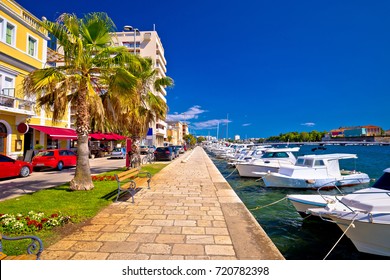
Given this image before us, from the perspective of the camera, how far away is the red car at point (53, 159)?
670 inches

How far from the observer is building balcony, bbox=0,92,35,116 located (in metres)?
16.6

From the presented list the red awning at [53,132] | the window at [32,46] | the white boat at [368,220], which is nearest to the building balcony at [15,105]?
the red awning at [53,132]

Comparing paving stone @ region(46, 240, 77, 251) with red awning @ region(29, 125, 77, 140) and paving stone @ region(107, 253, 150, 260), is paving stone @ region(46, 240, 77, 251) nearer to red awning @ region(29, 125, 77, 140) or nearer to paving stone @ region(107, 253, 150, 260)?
paving stone @ region(107, 253, 150, 260)

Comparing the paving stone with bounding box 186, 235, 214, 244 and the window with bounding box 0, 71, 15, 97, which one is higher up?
the window with bounding box 0, 71, 15, 97

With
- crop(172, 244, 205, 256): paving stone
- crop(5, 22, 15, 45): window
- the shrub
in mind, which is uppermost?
crop(5, 22, 15, 45): window

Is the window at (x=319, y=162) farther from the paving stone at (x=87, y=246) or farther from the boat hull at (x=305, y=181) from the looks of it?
the paving stone at (x=87, y=246)

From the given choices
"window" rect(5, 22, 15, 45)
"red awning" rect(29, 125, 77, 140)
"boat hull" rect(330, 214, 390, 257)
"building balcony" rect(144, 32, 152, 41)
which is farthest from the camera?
"building balcony" rect(144, 32, 152, 41)

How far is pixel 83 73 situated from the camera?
892cm

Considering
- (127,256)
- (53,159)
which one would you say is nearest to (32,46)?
(53,159)

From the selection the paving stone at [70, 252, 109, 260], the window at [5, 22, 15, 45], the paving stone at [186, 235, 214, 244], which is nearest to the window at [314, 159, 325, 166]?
the paving stone at [186, 235, 214, 244]

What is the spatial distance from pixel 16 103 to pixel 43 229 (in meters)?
17.3

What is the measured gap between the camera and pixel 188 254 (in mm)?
3932

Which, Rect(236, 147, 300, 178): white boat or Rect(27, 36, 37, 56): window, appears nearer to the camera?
Rect(236, 147, 300, 178): white boat
